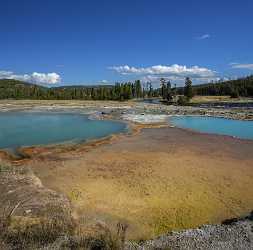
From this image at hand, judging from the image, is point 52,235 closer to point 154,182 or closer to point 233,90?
point 154,182

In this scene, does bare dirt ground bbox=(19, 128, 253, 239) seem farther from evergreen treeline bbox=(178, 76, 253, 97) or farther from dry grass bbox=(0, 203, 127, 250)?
evergreen treeline bbox=(178, 76, 253, 97)

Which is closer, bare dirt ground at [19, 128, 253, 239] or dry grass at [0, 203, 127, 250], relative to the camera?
dry grass at [0, 203, 127, 250]

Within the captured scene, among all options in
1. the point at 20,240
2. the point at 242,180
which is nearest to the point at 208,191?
the point at 242,180

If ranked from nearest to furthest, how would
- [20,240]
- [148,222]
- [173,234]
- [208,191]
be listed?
[20,240] < [173,234] < [148,222] < [208,191]

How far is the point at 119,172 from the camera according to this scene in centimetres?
1645

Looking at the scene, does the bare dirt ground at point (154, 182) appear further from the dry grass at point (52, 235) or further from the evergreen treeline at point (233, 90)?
the evergreen treeline at point (233, 90)

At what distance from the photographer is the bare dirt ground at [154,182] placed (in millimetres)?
11219

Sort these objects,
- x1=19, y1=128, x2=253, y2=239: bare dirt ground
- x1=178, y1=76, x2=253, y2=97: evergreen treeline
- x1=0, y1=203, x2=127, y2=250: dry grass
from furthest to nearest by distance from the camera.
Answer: x1=178, y1=76, x2=253, y2=97: evergreen treeline < x1=19, y1=128, x2=253, y2=239: bare dirt ground < x1=0, y1=203, x2=127, y2=250: dry grass

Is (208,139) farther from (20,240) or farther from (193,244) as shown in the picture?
(20,240)

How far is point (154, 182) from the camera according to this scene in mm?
14883

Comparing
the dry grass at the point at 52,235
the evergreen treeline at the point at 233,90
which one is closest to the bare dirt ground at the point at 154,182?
the dry grass at the point at 52,235

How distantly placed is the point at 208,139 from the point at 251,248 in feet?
64.8

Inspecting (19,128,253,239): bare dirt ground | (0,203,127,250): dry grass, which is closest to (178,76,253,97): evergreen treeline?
(19,128,253,239): bare dirt ground

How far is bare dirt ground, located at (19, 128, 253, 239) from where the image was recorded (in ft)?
36.8
